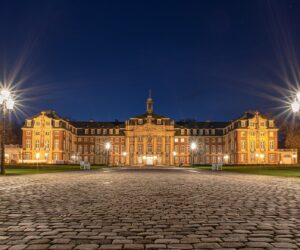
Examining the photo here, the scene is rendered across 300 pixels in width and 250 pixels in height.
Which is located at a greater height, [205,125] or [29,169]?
[205,125]

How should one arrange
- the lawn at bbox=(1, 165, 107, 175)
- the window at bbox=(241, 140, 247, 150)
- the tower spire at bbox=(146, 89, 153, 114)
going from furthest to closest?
the tower spire at bbox=(146, 89, 153, 114) → the window at bbox=(241, 140, 247, 150) → the lawn at bbox=(1, 165, 107, 175)

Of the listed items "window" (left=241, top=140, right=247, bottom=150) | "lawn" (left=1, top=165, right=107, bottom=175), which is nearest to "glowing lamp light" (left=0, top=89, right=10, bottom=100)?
"lawn" (left=1, top=165, right=107, bottom=175)

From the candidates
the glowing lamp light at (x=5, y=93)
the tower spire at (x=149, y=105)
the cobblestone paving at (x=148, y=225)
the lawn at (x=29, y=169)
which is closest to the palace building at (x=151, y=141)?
the tower spire at (x=149, y=105)

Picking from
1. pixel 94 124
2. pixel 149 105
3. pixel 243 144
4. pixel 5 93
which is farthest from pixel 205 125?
pixel 5 93

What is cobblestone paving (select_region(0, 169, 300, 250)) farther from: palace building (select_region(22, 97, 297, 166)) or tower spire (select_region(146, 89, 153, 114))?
tower spire (select_region(146, 89, 153, 114))

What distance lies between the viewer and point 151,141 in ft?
329

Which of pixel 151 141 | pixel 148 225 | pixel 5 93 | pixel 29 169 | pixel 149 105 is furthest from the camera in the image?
pixel 149 105

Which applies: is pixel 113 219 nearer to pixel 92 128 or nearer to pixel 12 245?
pixel 12 245

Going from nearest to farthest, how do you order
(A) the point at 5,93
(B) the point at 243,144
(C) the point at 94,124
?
(A) the point at 5,93 < (B) the point at 243,144 < (C) the point at 94,124

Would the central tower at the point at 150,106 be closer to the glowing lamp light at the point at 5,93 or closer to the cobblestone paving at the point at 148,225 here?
the glowing lamp light at the point at 5,93

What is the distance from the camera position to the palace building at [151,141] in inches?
3469

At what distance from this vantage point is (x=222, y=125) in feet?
353

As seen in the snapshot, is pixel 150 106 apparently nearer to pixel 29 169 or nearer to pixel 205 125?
pixel 205 125

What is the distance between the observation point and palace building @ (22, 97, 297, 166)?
88125mm
